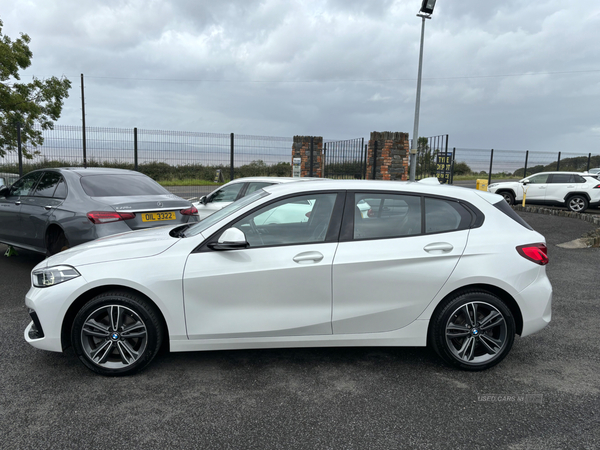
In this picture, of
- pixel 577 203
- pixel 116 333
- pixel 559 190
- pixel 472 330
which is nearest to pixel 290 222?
pixel 116 333

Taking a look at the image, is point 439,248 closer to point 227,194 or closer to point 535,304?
point 535,304

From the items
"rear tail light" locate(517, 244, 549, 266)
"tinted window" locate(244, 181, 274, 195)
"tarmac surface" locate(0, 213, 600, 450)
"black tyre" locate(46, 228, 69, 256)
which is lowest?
"tarmac surface" locate(0, 213, 600, 450)

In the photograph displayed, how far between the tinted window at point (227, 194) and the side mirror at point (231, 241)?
524cm

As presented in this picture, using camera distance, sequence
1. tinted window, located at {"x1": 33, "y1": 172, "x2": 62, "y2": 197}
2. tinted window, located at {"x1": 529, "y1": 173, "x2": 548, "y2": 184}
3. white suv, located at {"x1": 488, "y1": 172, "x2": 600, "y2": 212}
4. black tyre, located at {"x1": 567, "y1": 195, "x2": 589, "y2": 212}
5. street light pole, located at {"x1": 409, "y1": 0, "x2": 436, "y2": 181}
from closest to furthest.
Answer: tinted window, located at {"x1": 33, "y1": 172, "x2": 62, "y2": 197} < street light pole, located at {"x1": 409, "y1": 0, "x2": 436, "y2": 181} < white suv, located at {"x1": 488, "y1": 172, "x2": 600, "y2": 212} < black tyre, located at {"x1": 567, "y1": 195, "x2": 589, "y2": 212} < tinted window, located at {"x1": 529, "y1": 173, "x2": 548, "y2": 184}

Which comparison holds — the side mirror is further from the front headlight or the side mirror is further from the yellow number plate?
the yellow number plate

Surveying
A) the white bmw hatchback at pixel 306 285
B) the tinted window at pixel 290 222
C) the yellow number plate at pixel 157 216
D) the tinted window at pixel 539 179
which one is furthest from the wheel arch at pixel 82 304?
the tinted window at pixel 539 179

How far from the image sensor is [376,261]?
3295mm

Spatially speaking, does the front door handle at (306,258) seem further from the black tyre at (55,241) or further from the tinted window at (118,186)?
the black tyre at (55,241)

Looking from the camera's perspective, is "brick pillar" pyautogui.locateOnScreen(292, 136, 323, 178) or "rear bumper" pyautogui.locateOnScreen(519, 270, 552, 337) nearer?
"rear bumper" pyautogui.locateOnScreen(519, 270, 552, 337)

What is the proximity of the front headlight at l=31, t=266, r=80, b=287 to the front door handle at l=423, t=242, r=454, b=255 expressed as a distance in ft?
8.84

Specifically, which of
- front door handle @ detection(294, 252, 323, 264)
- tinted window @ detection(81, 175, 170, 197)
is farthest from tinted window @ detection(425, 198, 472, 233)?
tinted window @ detection(81, 175, 170, 197)

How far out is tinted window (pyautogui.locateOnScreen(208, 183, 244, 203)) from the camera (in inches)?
333

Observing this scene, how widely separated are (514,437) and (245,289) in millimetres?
1991

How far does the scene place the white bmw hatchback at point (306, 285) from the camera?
3229 mm
